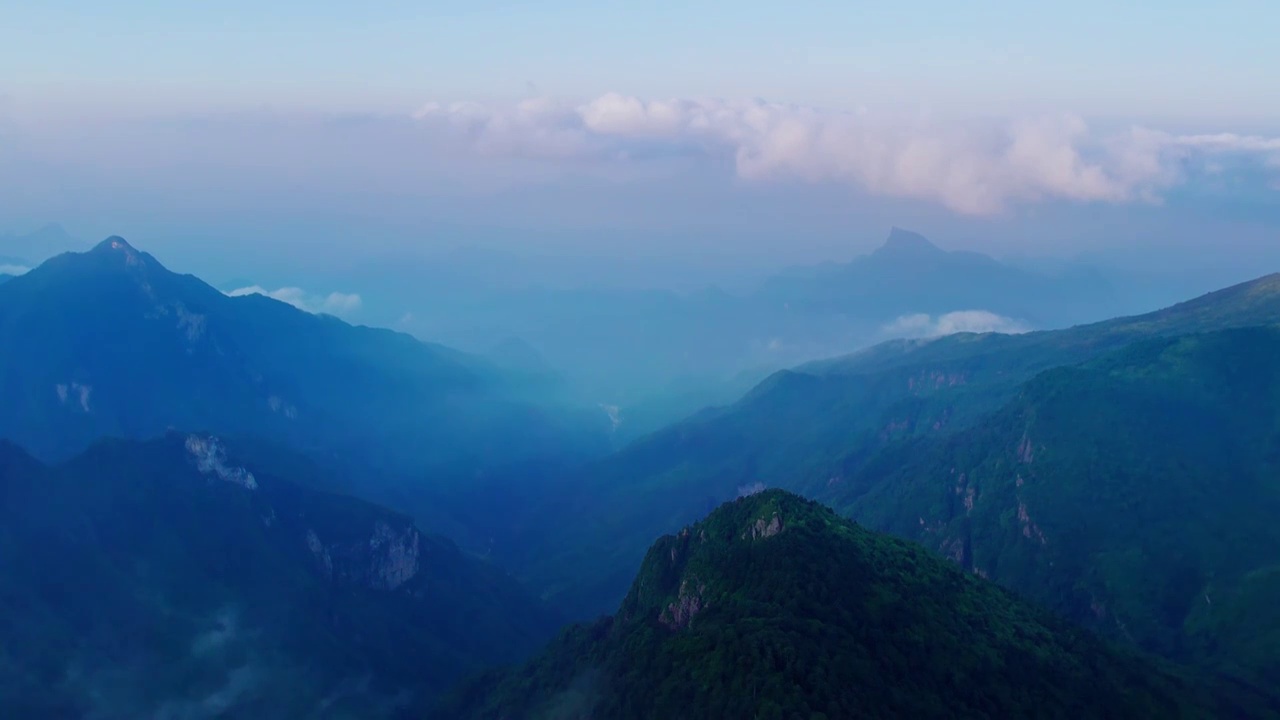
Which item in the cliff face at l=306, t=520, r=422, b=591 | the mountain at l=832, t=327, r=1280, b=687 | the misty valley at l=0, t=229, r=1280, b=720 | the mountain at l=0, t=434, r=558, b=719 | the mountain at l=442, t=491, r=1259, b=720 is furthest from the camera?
the cliff face at l=306, t=520, r=422, b=591

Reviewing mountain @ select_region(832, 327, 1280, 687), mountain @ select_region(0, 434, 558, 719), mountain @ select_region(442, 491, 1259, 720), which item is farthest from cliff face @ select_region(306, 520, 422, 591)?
mountain @ select_region(832, 327, 1280, 687)

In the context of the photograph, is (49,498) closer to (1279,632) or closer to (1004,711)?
(1004,711)

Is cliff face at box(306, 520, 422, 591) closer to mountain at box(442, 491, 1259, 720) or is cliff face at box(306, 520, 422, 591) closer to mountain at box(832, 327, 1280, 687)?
mountain at box(442, 491, 1259, 720)

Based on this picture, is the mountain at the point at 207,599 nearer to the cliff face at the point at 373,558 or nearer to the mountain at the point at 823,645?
the cliff face at the point at 373,558

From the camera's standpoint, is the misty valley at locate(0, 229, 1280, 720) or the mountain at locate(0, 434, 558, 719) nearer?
the misty valley at locate(0, 229, 1280, 720)

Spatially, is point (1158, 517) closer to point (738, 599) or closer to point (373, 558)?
point (738, 599)

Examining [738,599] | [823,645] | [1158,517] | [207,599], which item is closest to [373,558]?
[207,599]

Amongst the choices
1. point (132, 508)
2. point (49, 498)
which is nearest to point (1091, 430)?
point (132, 508)
